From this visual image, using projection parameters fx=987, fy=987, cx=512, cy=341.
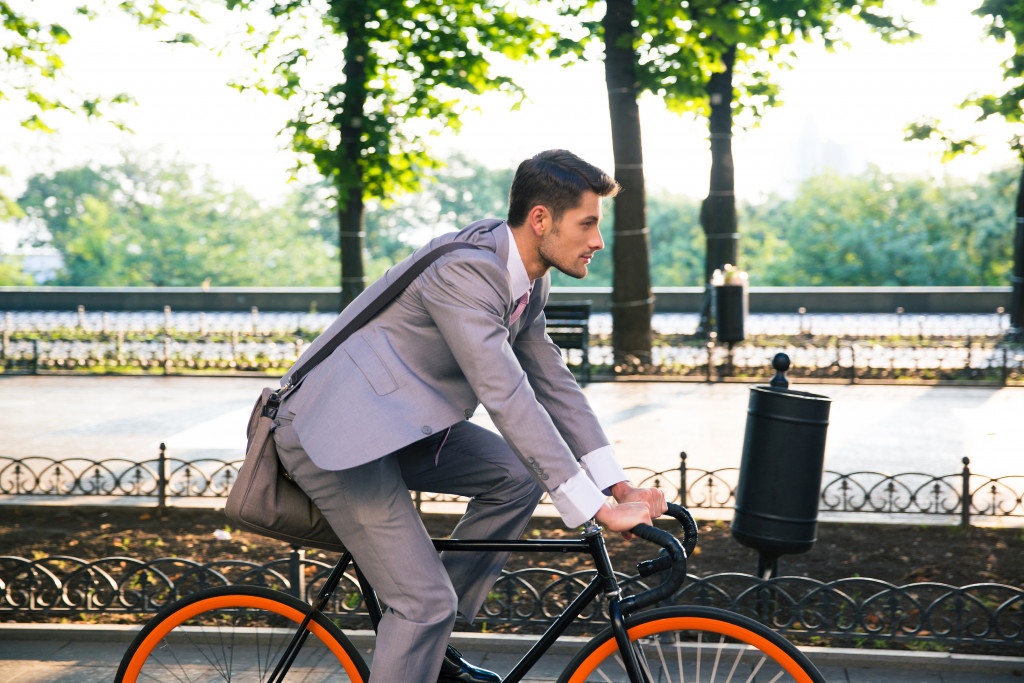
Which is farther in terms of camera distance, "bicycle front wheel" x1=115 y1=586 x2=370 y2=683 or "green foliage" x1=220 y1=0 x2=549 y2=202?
"green foliage" x1=220 y1=0 x2=549 y2=202

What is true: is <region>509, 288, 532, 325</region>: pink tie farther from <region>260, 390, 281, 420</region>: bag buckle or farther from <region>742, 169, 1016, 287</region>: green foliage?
<region>742, 169, 1016, 287</region>: green foliage

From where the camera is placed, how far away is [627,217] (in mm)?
14344

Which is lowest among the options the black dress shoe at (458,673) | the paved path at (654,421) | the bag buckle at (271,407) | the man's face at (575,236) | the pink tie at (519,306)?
the paved path at (654,421)

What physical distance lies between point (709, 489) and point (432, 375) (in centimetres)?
419

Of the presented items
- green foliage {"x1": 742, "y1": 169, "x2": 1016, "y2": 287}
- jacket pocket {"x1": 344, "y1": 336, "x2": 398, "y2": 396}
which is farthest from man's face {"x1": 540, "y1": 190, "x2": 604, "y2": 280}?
green foliage {"x1": 742, "y1": 169, "x2": 1016, "y2": 287}

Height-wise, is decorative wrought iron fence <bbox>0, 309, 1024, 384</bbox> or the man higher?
the man

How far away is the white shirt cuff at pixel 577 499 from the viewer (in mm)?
2482

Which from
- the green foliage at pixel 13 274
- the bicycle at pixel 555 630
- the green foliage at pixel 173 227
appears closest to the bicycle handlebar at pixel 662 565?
the bicycle at pixel 555 630

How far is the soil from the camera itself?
17.5 ft

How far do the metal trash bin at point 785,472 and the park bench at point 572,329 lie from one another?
8484 millimetres

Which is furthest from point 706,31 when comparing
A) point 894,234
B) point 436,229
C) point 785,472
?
point 436,229

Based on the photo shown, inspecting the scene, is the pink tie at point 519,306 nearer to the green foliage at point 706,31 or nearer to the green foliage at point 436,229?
the green foliage at point 706,31

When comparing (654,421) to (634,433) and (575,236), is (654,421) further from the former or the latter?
(575,236)

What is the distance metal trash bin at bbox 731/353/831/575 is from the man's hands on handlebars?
85.4 inches
